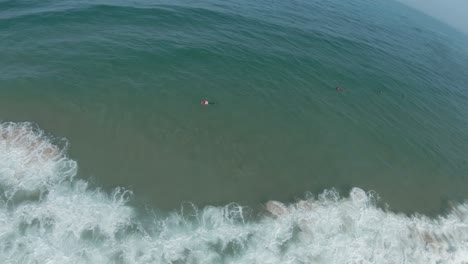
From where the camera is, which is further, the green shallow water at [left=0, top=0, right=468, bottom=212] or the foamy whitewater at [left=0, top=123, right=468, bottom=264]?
the green shallow water at [left=0, top=0, right=468, bottom=212]

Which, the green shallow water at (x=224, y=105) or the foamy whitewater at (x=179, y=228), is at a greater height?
the green shallow water at (x=224, y=105)

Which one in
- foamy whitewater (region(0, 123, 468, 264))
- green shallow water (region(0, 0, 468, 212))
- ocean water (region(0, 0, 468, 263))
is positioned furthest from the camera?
green shallow water (region(0, 0, 468, 212))

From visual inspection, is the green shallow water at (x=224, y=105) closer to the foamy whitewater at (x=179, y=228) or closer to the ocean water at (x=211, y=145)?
the ocean water at (x=211, y=145)

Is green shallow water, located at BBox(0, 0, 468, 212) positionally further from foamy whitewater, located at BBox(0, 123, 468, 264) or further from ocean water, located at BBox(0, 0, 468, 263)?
foamy whitewater, located at BBox(0, 123, 468, 264)

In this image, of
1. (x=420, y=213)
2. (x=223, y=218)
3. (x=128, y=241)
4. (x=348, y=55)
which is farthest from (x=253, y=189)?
(x=348, y=55)

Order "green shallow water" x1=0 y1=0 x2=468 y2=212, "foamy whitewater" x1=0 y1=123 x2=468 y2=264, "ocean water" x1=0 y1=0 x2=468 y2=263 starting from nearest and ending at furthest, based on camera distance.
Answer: "foamy whitewater" x1=0 y1=123 x2=468 y2=264, "ocean water" x1=0 y1=0 x2=468 y2=263, "green shallow water" x1=0 y1=0 x2=468 y2=212

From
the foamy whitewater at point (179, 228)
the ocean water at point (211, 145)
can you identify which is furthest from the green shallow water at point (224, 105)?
the foamy whitewater at point (179, 228)

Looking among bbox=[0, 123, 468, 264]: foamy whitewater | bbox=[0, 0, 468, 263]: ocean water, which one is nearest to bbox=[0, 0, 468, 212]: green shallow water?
bbox=[0, 0, 468, 263]: ocean water

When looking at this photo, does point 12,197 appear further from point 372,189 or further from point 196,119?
point 372,189
